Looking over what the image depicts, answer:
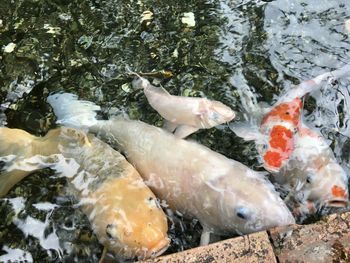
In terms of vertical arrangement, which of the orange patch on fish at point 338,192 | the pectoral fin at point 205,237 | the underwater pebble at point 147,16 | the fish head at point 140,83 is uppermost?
the underwater pebble at point 147,16

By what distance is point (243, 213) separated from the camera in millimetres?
3932

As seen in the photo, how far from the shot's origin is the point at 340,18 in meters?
6.05

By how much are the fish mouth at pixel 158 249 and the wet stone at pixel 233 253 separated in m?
0.35

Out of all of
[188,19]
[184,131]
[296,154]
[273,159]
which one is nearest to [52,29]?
[188,19]

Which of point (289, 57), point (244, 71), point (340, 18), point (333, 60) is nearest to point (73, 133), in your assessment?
point (244, 71)

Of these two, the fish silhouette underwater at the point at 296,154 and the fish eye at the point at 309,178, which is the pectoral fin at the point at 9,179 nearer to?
the fish silhouette underwater at the point at 296,154

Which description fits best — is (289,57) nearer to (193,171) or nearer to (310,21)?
(310,21)

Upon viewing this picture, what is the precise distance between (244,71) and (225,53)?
1.21ft

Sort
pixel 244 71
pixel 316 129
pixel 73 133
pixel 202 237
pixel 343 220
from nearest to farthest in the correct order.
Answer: pixel 343 220 → pixel 202 237 → pixel 73 133 → pixel 316 129 → pixel 244 71

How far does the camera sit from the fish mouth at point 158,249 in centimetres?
373

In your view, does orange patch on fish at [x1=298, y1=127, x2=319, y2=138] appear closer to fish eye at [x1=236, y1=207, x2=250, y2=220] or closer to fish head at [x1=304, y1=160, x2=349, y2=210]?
fish head at [x1=304, y1=160, x2=349, y2=210]

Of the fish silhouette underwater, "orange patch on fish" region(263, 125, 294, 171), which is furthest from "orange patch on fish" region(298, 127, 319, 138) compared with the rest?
"orange patch on fish" region(263, 125, 294, 171)

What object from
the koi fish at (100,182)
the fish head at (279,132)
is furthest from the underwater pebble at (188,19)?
the koi fish at (100,182)

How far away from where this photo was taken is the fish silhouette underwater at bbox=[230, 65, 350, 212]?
4254mm
